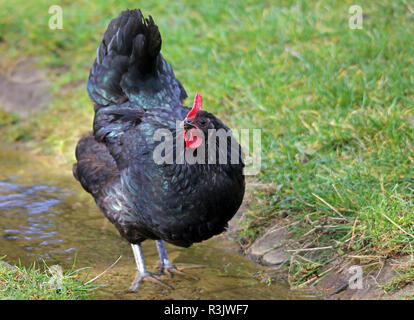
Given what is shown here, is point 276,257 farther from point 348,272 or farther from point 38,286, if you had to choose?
point 38,286

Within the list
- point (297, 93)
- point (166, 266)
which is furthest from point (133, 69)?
point (297, 93)

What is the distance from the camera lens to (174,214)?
328cm

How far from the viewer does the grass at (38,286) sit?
315cm

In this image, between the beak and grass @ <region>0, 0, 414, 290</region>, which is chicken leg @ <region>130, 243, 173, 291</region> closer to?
grass @ <region>0, 0, 414, 290</region>

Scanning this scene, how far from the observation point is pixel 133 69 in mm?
4176

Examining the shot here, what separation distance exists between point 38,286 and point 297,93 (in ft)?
10.4

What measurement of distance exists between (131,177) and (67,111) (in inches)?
130

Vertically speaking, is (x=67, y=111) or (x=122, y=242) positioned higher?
(x=67, y=111)

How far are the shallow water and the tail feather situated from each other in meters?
1.02

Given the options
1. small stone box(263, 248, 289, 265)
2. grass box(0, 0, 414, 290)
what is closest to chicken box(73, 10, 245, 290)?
small stone box(263, 248, 289, 265)

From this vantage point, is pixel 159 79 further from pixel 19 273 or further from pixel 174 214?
pixel 19 273

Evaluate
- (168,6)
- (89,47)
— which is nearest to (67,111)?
(89,47)

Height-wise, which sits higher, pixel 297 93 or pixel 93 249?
pixel 297 93

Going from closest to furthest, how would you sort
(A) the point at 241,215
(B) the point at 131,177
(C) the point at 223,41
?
(B) the point at 131,177 → (A) the point at 241,215 → (C) the point at 223,41
